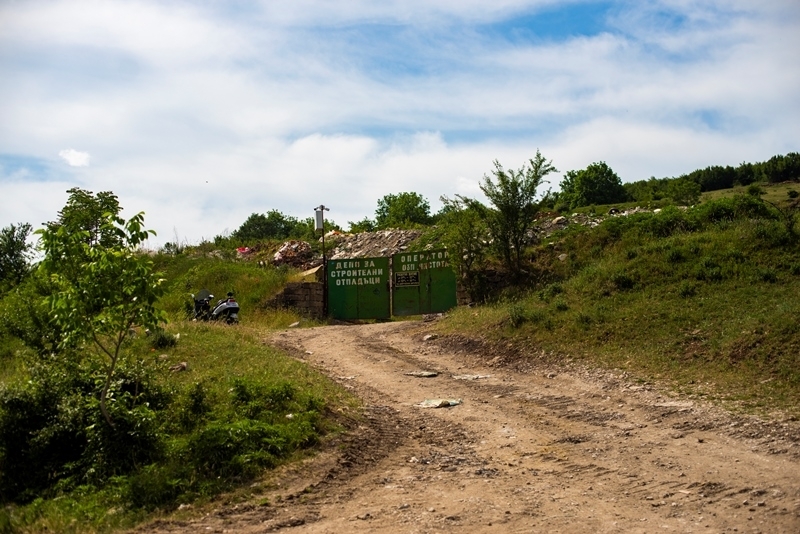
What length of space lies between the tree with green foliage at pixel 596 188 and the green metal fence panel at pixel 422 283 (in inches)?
809

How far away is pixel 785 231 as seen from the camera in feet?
52.5

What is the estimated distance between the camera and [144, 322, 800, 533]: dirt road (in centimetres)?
574

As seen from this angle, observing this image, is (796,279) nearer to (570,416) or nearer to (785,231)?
(785,231)

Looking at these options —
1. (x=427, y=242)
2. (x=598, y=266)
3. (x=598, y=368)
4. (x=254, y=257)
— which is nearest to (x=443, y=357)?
(x=598, y=368)

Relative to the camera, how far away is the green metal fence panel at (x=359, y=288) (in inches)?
923

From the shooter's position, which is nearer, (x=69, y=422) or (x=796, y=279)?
(x=69, y=422)

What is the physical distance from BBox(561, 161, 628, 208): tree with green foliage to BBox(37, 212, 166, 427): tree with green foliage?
3524 centimetres

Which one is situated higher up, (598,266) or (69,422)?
(598,266)

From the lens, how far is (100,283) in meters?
7.86

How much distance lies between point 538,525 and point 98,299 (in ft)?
17.0

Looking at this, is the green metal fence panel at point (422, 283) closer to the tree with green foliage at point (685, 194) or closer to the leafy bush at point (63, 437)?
the tree with green foliage at point (685, 194)

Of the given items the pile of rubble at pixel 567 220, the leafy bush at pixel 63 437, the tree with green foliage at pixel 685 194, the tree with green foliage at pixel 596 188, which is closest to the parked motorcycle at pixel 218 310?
the pile of rubble at pixel 567 220

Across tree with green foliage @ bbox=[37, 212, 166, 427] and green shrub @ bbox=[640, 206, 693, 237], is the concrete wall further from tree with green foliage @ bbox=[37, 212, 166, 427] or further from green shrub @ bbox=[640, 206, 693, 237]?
tree with green foliage @ bbox=[37, 212, 166, 427]

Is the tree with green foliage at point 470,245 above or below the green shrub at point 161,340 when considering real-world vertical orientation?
above
